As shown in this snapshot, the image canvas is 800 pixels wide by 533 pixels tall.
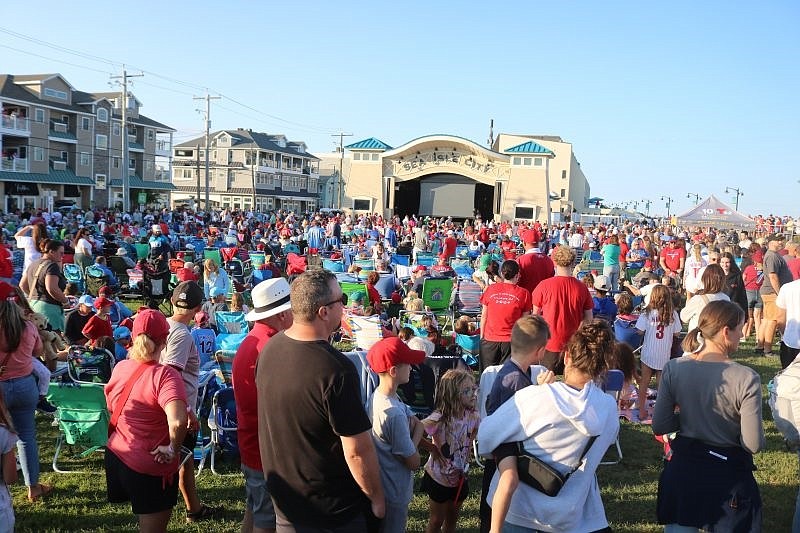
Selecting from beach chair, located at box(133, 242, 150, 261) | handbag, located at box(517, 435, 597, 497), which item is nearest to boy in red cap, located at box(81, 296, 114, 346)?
handbag, located at box(517, 435, 597, 497)

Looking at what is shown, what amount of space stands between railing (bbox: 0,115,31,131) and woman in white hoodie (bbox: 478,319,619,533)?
4922cm

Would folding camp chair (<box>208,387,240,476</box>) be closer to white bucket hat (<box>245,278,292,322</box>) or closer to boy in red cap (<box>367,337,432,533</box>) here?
white bucket hat (<box>245,278,292,322</box>)

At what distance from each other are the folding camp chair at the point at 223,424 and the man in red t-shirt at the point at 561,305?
2702 millimetres

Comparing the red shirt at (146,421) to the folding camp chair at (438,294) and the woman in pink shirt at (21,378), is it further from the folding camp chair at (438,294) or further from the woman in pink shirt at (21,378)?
the folding camp chair at (438,294)

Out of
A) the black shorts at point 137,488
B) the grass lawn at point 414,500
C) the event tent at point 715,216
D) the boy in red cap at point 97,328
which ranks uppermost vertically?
the event tent at point 715,216

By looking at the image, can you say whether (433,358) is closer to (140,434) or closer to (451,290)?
(140,434)

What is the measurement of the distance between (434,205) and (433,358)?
39.6 metres

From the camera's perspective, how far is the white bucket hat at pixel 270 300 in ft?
11.2

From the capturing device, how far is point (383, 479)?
305 cm

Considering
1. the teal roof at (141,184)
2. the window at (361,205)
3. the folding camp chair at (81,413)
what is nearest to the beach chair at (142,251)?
the folding camp chair at (81,413)

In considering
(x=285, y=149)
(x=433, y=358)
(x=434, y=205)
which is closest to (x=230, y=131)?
(x=285, y=149)

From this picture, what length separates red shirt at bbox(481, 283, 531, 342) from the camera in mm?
5598

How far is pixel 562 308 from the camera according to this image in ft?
18.1

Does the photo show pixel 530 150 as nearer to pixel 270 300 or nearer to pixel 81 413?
pixel 81 413
